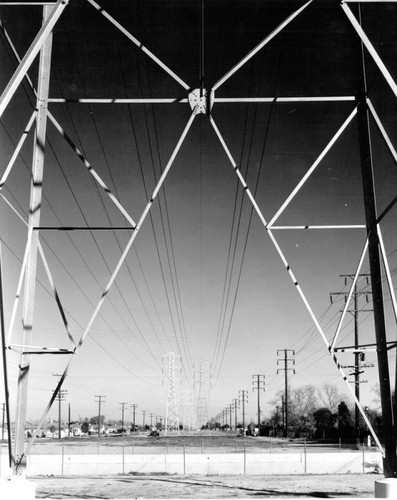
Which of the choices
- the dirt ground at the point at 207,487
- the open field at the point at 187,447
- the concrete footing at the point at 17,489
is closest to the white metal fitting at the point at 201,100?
the concrete footing at the point at 17,489

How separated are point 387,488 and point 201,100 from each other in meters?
6.60

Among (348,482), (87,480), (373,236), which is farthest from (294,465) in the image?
(373,236)

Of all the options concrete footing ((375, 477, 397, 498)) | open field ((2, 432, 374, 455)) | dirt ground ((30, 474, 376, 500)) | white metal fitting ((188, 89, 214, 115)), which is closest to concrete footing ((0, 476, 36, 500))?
concrete footing ((375, 477, 397, 498))

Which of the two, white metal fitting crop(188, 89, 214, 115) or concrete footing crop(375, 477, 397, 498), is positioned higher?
white metal fitting crop(188, 89, 214, 115)

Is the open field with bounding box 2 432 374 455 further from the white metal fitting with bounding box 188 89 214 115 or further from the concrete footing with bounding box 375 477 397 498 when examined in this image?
the white metal fitting with bounding box 188 89 214 115

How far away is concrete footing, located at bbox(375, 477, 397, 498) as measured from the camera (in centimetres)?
860

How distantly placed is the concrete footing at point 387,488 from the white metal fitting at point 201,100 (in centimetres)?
634

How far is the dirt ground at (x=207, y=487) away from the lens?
1691 cm

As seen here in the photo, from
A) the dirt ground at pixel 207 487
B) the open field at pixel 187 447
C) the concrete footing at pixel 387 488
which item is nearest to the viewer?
the concrete footing at pixel 387 488

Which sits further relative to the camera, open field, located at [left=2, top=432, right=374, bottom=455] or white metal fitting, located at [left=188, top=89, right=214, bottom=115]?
open field, located at [left=2, top=432, right=374, bottom=455]

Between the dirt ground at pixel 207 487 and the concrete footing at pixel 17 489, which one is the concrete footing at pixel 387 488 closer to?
the concrete footing at pixel 17 489

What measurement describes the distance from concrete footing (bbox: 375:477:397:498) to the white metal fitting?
6.34 m

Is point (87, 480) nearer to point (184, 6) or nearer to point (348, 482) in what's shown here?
point (348, 482)

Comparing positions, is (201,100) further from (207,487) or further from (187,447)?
(187,447)
